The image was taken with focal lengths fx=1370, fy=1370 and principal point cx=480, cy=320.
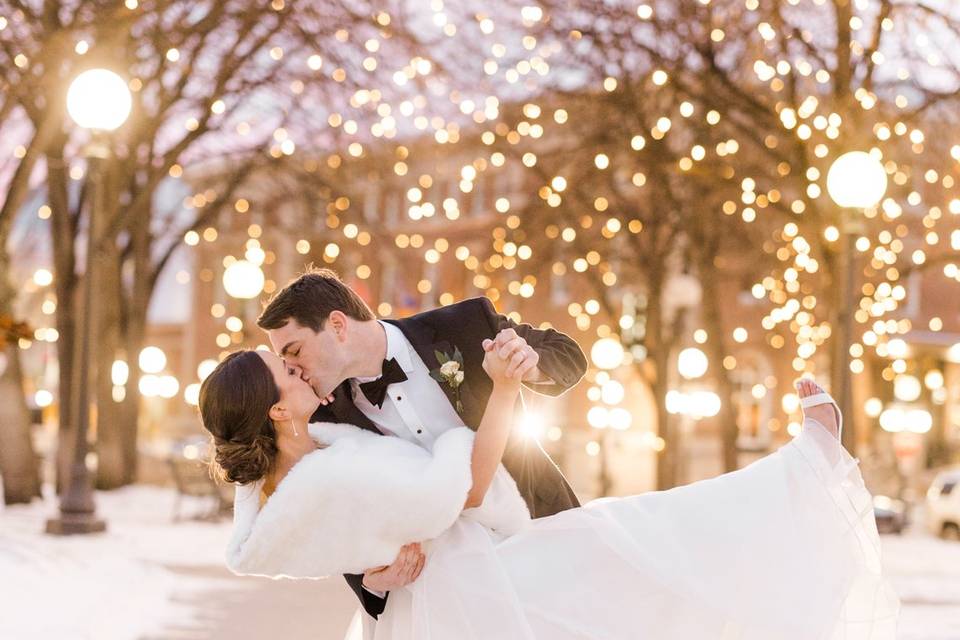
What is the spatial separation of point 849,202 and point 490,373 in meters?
8.15

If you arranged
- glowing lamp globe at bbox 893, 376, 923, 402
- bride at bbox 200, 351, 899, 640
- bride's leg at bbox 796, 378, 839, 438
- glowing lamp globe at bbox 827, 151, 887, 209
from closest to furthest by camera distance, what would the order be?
bride at bbox 200, 351, 899, 640 → bride's leg at bbox 796, 378, 839, 438 → glowing lamp globe at bbox 827, 151, 887, 209 → glowing lamp globe at bbox 893, 376, 923, 402

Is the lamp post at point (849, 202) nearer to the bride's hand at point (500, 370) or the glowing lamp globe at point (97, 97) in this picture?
Answer: the glowing lamp globe at point (97, 97)

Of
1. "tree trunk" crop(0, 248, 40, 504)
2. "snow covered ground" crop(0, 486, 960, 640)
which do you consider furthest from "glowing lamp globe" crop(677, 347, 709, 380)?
"tree trunk" crop(0, 248, 40, 504)

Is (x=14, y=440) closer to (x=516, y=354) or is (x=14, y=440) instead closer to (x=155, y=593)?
(x=155, y=593)

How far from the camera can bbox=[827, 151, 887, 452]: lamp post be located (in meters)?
11.5

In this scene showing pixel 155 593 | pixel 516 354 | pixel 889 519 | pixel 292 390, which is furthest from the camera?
pixel 889 519

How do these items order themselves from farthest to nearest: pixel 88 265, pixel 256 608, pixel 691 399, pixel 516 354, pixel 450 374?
pixel 691 399 < pixel 88 265 < pixel 256 608 < pixel 450 374 < pixel 516 354

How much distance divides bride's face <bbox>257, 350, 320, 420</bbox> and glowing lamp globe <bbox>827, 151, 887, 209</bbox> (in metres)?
8.24

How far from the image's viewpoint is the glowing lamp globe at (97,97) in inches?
508

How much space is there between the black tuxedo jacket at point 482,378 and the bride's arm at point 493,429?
0.20m

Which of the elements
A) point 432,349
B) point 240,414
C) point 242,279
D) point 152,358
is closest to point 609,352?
point 242,279

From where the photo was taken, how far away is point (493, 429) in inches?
164

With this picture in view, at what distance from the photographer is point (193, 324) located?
225 feet

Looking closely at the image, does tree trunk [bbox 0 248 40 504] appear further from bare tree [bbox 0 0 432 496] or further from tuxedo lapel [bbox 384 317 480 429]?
tuxedo lapel [bbox 384 317 480 429]
